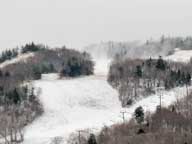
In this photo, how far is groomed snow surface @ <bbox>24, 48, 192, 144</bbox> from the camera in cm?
12494

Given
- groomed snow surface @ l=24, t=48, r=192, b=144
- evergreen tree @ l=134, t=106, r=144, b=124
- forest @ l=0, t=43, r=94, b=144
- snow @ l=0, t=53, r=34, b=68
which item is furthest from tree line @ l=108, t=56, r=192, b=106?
snow @ l=0, t=53, r=34, b=68

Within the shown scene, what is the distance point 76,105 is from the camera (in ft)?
473

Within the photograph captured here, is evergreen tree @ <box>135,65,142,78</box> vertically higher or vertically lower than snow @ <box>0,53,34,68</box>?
lower

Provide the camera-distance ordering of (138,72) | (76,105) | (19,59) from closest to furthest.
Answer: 1. (76,105)
2. (138,72)
3. (19,59)

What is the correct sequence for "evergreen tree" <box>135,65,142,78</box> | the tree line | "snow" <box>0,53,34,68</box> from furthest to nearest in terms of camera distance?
"snow" <box>0,53,34,68</box> → "evergreen tree" <box>135,65,142,78</box> → the tree line

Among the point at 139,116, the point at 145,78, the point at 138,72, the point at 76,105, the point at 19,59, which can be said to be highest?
the point at 19,59

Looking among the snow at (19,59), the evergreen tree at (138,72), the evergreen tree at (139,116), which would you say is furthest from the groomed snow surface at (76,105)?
the snow at (19,59)

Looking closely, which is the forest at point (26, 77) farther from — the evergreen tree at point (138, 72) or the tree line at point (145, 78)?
the evergreen tree at point (138, 72)

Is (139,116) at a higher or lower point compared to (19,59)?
lower

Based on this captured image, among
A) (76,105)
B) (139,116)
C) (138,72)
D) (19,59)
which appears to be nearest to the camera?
(139,116)

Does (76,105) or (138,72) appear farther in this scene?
(138,72)

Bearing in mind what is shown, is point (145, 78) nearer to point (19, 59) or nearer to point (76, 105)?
point (76, 105)

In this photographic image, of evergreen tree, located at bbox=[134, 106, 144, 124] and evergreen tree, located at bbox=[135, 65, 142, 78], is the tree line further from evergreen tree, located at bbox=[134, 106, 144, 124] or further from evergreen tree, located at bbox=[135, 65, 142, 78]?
evergreen tree, located at bbox=[134, 106, 144, 124]

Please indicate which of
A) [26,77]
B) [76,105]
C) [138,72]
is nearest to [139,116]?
[76,105]
